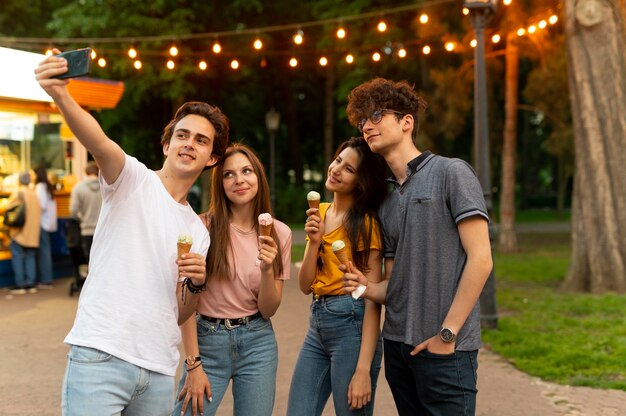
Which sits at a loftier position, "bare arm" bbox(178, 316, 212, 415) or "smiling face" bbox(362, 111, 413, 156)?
"smiling face" bbox(362, 111, 413, 156)

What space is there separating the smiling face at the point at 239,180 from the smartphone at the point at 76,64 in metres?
1.27

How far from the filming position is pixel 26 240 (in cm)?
1303

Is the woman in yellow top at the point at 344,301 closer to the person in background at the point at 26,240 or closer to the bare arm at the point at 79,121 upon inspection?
the bare arm at the point at 79,121

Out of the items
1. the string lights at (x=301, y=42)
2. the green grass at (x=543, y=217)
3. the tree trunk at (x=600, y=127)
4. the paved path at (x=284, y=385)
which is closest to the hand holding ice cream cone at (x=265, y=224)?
the paved path at (x=284, y=385)

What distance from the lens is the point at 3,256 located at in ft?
44.7

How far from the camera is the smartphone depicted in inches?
99.8

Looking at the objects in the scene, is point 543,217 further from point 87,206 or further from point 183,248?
point 183,248

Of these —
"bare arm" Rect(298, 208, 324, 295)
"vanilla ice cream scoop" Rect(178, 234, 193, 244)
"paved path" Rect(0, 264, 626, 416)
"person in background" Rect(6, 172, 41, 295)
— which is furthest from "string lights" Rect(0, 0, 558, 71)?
"vanilla ice cream scoop" Rect(178, 234, 193, 244)

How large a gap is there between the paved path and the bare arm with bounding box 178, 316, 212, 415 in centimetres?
255

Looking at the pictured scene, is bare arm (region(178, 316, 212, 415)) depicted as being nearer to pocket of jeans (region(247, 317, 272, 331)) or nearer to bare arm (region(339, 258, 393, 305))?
pocket of jeans (region(247, 317, 272, 331))

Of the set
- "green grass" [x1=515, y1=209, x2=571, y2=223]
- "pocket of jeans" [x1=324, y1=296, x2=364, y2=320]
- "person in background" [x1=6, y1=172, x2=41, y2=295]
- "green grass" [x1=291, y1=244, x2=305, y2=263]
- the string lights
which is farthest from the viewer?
"green grass" [x1=515, y1=209, x2=571, y2=223]

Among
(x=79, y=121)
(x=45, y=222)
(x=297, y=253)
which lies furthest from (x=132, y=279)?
(x=297, y=253)

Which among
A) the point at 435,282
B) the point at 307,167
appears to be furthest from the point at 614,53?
the point at 307,167

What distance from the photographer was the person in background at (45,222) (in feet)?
44.3
